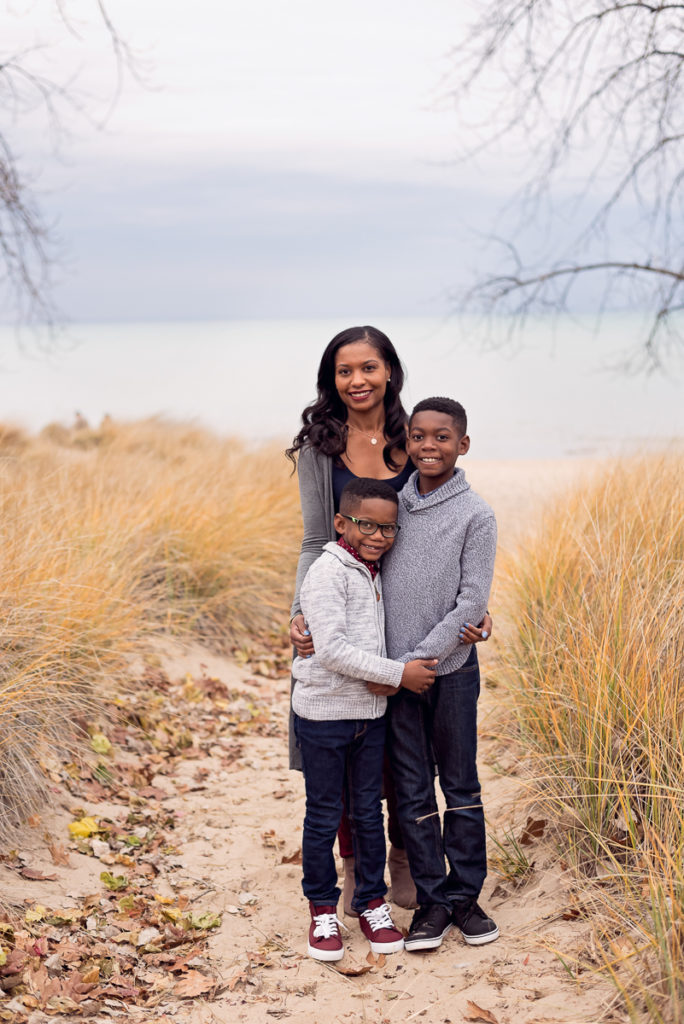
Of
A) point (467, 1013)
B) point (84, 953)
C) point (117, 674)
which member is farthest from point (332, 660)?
point (117, 674)

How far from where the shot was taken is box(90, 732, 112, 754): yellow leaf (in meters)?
5.08

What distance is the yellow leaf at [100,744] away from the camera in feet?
16.7

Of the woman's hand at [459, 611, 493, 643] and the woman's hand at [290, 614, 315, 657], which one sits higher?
the woman's hand at [459, 611, 493, 643]

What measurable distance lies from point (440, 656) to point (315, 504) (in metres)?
0.78

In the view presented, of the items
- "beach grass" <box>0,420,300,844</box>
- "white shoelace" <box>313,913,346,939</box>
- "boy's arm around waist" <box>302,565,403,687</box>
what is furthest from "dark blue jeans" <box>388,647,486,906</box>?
"beach grass" <box>0,420,300,844</box>

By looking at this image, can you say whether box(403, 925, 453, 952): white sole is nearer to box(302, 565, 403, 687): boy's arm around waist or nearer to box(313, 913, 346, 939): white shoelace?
box(313, 913, 346, 939): white shoelace

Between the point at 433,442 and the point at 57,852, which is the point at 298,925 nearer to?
the point at 57,852

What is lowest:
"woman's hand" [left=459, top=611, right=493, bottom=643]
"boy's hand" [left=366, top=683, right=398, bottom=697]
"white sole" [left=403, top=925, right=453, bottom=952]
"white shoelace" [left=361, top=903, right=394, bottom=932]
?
"white sole" [left=403, top=925, right=453, bottom=952]

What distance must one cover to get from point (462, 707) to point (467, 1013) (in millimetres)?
1007

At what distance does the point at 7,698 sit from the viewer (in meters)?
4.40

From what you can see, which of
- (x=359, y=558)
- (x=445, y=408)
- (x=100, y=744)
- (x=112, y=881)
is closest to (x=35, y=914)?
(x=112, y=881)

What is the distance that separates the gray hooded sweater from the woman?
277 millimetres

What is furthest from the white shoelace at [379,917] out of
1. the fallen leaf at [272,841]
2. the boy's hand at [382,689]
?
the fallen leaf at [272,841]

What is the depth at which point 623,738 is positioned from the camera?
3.72 metres
